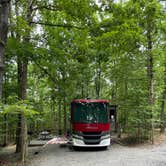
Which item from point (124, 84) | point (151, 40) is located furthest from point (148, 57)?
point (124, 84)

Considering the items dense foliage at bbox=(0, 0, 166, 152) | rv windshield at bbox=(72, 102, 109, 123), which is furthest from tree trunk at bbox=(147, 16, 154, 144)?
rv windshield at bbox=(72, 102, 109, 123)

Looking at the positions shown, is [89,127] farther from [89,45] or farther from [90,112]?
[89,45]

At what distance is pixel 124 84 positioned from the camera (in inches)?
725

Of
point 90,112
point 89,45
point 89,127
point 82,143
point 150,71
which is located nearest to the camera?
point 89,45

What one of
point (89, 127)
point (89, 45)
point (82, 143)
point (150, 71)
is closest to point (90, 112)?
point (89, 127)

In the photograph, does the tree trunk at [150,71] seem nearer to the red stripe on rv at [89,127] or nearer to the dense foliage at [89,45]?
the dense foliage at [89,45]

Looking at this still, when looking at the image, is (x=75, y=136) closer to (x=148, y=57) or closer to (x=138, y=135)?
(x=138, y=135)

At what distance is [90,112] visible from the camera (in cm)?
1277

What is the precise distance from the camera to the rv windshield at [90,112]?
12672mm

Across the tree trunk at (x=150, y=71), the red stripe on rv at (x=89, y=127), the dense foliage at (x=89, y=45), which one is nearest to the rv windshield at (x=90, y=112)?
the red stripe on rv at (x=89, y=127)

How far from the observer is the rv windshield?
499 inches

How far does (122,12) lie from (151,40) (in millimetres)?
8719

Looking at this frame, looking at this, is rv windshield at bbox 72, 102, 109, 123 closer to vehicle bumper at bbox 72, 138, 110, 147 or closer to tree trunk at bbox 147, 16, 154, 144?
vehicle bumper at bbox 72, 138, 110, 147

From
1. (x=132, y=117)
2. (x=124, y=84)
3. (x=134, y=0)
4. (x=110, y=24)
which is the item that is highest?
(x=134, y=0)
